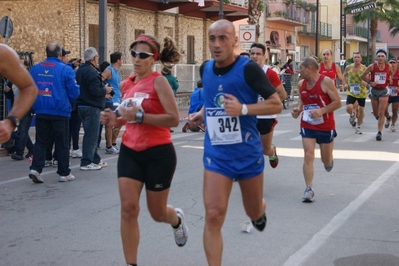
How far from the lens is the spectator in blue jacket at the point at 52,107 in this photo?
10.1 meters

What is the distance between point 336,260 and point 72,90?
5584mm

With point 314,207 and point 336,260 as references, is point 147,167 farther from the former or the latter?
point 314,207

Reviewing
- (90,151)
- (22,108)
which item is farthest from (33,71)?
(22,108)

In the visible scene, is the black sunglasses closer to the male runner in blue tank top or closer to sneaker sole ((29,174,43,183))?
the male runner in blue tank top

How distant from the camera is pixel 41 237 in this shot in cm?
Answer: 686

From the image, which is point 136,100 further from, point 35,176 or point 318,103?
point 35,176

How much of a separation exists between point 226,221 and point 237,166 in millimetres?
2475

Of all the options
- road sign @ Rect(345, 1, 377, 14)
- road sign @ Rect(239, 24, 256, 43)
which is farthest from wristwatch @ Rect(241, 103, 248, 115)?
road sign @ Rect(345, 1, 377, 14)

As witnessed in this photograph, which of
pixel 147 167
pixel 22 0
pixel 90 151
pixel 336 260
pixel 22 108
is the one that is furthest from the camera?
pixel 22 0

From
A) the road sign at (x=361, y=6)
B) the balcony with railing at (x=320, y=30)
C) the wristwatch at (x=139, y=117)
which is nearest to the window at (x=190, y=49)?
the road sign at (x=361, y=6)

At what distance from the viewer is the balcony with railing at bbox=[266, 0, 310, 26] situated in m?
49.8

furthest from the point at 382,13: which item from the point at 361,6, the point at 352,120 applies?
the point at 352,120

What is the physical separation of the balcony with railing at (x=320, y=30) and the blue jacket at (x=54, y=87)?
49640 millimetres

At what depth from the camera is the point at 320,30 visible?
2500 inches
